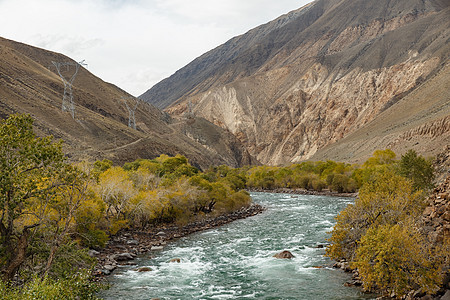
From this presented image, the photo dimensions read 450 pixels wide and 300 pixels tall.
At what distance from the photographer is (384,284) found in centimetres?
1553

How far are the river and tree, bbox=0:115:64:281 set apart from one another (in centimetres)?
626

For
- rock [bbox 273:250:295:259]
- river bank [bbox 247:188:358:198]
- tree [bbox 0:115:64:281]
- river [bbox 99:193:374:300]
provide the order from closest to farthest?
tree [bbox 0:115:64:281], river [bbox 99:193:374:300], rock [bbox 273:250:295:259], river bank [bbox 247:188:358:198]

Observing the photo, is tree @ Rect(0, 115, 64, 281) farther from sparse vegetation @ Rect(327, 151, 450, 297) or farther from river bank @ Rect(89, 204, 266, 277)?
sparse vegetation @ Rect(327, 151, 450, 297)

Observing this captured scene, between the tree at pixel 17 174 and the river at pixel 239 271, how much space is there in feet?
20.5

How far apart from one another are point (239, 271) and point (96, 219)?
11738mm

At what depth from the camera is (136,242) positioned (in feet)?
97.9

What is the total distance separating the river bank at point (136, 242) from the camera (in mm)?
24167

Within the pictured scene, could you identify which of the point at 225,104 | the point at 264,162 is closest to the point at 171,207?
the point at 264,162

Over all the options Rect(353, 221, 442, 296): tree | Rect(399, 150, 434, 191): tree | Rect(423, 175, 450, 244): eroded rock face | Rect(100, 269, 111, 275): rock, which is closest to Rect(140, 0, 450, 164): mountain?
Rect(399, 150, 434, 191): tree

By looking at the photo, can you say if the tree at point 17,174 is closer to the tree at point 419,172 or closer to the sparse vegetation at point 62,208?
the sparse vegetation at point 62,208

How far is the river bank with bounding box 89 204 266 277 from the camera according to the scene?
2417 cm

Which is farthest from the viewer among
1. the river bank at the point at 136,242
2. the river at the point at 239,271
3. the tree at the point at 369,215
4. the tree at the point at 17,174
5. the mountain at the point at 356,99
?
the mountain at the point at 356,99

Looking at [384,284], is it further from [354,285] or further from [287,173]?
[287,173]

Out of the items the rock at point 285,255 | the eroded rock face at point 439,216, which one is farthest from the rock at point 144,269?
the eroded rock face at point 439,216
